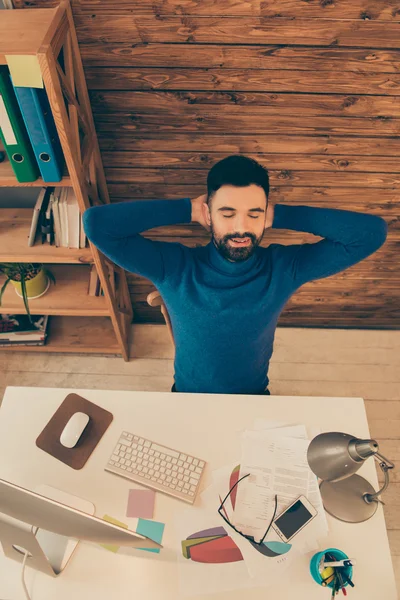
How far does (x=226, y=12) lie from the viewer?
5.10ft

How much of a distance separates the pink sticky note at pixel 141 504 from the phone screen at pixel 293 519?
371 millimetres

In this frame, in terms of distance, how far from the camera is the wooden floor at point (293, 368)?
2578 millimetres

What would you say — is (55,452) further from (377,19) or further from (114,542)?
(377,19)

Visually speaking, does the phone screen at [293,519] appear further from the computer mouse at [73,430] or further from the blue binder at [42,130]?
the blue binder at [42,130]

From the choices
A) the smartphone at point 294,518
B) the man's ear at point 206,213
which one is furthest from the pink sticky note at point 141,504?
the man's ear at point 206,213

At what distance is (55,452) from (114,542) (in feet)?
1.53

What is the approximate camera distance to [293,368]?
2668mm

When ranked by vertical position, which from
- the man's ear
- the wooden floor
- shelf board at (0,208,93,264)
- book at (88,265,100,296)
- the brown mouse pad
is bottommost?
the wooden floor

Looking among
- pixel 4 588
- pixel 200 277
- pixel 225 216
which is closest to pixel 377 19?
pixel 225 216

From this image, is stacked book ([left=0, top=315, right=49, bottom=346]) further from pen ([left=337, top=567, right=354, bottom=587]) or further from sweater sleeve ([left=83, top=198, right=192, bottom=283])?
pen ([left=337, top=567, right=354, bottom=587])

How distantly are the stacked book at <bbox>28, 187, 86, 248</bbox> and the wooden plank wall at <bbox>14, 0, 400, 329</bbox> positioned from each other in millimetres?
215

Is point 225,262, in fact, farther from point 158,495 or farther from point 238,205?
point 158,495

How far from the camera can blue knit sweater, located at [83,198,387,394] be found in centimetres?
155

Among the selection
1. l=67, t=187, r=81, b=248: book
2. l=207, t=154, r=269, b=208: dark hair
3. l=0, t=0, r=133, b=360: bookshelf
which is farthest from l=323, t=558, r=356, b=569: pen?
l=67, t=187, r=81, b=248: book
